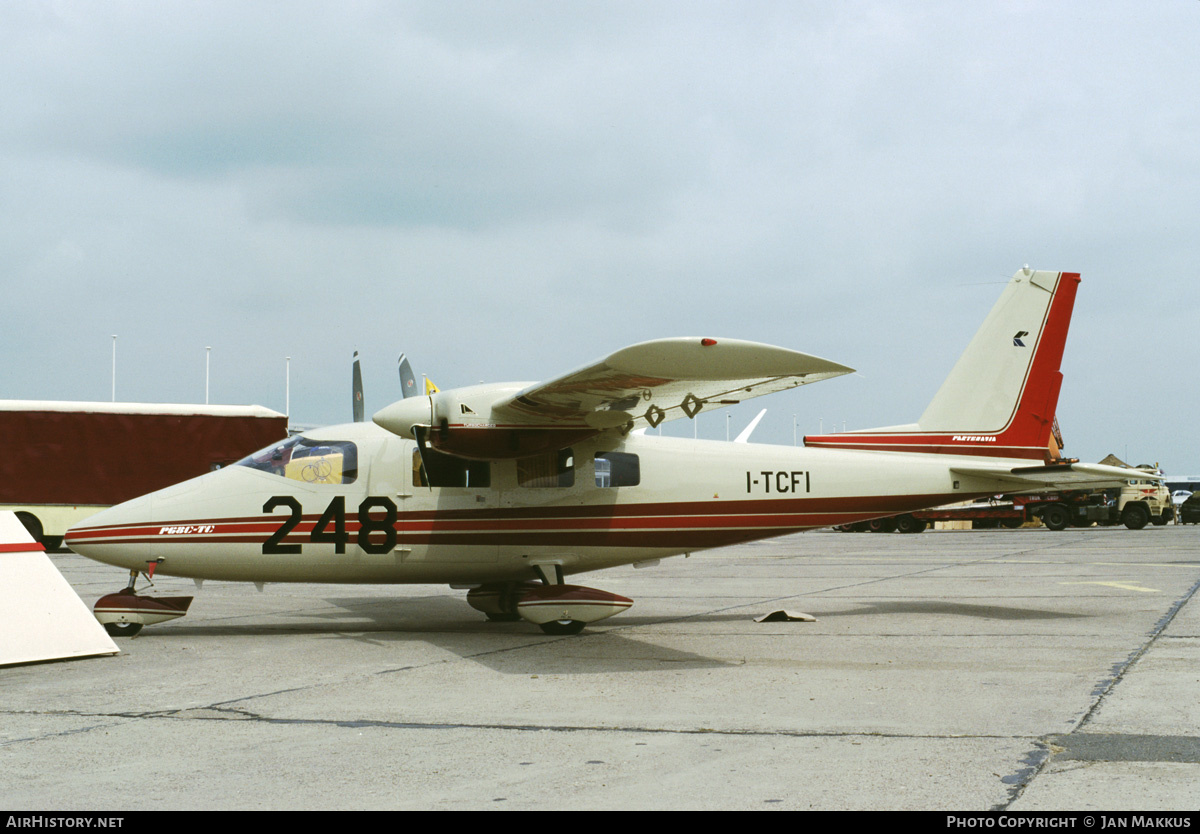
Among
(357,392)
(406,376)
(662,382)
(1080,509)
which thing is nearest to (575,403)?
(662,382)

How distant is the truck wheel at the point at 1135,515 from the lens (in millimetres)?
44250

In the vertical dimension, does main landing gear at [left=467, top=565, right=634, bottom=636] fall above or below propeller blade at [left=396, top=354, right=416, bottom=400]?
below

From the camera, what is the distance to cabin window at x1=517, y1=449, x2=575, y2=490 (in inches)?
452

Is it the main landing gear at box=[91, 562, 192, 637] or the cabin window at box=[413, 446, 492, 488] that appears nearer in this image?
the main landing gear at box=[91, 562, 192, 637]

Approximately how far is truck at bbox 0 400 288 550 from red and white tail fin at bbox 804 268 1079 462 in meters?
17.9

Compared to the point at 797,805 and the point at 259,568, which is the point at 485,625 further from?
the point at 797,805

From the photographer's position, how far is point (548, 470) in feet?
38.0

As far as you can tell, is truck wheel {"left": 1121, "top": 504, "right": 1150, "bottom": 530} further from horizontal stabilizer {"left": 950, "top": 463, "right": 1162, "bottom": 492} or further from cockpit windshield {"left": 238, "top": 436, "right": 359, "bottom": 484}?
cockpit windshield {"left": 238, "top": 436, "right": 359, "bottom": 484}

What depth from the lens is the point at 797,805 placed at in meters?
4.47

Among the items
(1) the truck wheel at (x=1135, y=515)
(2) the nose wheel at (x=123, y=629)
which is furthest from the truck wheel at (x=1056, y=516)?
(2) the nose wheel at (x=123, y=629)

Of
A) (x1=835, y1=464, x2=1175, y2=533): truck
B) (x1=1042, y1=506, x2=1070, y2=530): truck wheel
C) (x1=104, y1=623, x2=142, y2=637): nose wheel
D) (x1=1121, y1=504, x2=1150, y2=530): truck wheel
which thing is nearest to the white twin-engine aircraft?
(x1=104, y1=623, x2=142, y2=637): nose wheel

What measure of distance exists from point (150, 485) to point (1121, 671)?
2237cm

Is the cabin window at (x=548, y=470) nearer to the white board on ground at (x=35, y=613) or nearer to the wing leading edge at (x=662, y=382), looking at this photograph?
the wing leading edge at (x=662, y=382)

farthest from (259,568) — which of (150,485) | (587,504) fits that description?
(150,485)
